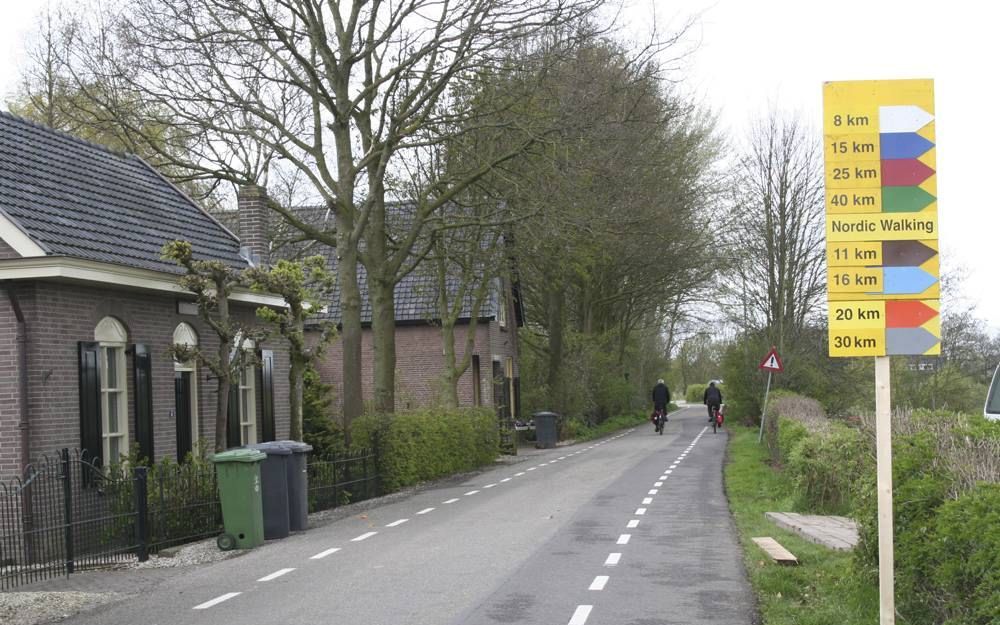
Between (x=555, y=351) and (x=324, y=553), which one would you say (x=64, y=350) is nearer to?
(x=324, y=553)

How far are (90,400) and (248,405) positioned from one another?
19.3 ft

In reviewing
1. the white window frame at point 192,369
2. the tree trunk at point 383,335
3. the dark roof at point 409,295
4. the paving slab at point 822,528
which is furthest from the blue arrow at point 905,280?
the dark roof at point 409,295

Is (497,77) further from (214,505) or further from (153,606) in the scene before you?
(153,606)

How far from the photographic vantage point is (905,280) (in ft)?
21.9

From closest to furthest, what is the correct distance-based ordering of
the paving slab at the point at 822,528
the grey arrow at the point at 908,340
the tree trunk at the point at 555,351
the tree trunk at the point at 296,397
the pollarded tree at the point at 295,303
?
the grey arrow at the point at 908,340, the paving slab at the point at 822,528, the pollarded tree at the point at 295,303, the tree trunk at the point at 296,397, the tree trunk at the point at 555,351

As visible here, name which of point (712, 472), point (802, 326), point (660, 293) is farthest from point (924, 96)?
point (660, 293)

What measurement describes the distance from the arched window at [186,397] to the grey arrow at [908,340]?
13.3m

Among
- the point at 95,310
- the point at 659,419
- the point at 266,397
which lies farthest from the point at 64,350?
the point at 659,419

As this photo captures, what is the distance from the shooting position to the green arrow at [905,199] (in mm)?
6680

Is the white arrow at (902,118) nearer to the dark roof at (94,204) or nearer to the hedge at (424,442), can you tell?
the dark roof at (94,204)

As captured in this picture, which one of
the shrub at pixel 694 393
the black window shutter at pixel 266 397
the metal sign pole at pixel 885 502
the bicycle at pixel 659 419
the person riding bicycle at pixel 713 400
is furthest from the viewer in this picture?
the shrub at pixel 694 393

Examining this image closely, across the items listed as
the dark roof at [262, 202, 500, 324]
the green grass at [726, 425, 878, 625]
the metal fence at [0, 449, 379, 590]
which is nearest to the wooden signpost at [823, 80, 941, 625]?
the green grass at [726, 425, 878, 625]

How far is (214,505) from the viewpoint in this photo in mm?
15016

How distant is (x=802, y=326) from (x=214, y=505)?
2657cm
